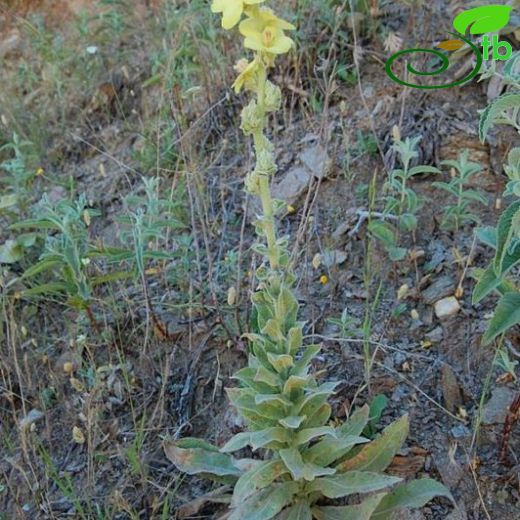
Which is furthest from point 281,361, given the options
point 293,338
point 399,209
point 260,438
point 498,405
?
point 399,209

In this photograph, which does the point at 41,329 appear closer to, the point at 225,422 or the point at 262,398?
the point at 225,422

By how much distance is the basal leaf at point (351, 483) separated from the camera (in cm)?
172

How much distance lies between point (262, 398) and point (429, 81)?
6.62ft

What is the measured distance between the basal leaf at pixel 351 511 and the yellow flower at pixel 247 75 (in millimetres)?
1044

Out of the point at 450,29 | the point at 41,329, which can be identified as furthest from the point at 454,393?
the point at 450,29

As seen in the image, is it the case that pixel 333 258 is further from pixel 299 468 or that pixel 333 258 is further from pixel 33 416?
pixel 33 416

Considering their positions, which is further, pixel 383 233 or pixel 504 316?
pixel 383 233

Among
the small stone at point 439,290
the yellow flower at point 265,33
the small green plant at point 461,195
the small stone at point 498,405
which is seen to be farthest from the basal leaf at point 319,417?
the small green plant at point 461,195

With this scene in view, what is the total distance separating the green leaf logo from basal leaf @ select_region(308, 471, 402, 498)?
1.66 meters

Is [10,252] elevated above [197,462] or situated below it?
above

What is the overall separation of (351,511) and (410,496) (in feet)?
0.54

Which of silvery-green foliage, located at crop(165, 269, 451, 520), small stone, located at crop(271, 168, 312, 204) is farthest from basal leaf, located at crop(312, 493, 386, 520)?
small stone, located at crop(271, 168, 312, 204)

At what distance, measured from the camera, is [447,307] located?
8.02 feet

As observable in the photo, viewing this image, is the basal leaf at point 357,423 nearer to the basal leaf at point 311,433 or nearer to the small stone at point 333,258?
the basal leaf at point 311,433
